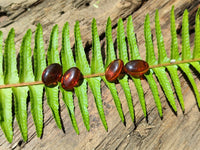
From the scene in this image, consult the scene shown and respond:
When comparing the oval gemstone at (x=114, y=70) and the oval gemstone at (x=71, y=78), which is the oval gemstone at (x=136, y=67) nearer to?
the oval gemstone at (x=114, y=70)

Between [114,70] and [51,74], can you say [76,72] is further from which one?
[114,70]

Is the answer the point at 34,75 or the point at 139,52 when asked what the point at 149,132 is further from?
the point at 34,75

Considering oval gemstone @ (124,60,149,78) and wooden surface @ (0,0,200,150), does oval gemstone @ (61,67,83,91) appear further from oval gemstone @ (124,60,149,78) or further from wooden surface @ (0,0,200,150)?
oval gemstone @ (124,60,149,78)

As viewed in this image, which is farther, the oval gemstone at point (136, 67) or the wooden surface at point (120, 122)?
the wooden surface at point (120, 122)

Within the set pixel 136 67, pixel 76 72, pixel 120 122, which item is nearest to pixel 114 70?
pixel 136 67

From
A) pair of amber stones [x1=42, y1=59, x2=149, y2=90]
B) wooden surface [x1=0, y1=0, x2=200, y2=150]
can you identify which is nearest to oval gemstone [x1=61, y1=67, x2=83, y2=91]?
pair of amber stones [x1=42, y1=59, x2=149, y2=90]

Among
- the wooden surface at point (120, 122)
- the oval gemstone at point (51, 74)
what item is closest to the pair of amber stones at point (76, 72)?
the oval gemstone at point (51, 74)

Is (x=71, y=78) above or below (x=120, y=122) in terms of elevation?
above
